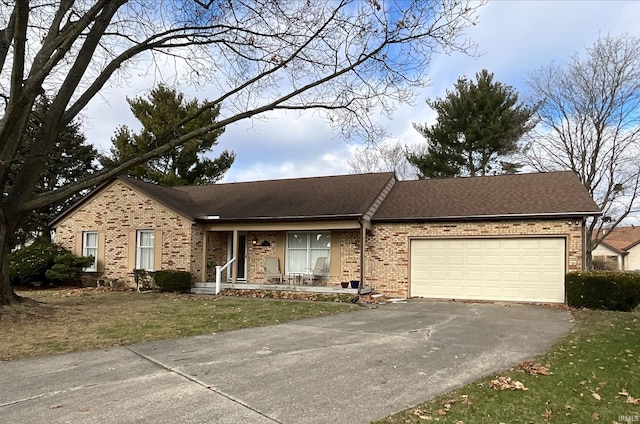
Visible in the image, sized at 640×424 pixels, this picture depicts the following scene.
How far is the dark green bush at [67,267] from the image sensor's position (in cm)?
1792

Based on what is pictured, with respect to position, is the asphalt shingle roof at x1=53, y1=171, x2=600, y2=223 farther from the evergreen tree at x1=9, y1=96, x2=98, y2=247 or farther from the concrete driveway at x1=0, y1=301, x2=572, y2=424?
the evergreen tree at x1=9, y1=96, x2=98, y2=247

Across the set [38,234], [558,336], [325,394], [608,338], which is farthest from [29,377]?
[38,234]

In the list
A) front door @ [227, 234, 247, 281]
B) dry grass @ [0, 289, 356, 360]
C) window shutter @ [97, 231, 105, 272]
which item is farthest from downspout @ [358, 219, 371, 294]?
window shutter @ [97, 231, 105, 272]

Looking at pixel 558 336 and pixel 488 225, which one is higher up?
pixel 488 225

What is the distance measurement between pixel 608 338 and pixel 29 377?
897cm

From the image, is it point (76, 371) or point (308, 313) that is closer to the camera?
point (76, 371)

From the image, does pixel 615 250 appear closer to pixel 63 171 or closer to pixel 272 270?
pixel 272 270

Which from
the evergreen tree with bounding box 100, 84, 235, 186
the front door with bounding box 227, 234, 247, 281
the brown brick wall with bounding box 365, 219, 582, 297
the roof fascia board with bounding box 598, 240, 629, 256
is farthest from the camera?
the roof fascia board with bounding box 598, 240, 629, 256

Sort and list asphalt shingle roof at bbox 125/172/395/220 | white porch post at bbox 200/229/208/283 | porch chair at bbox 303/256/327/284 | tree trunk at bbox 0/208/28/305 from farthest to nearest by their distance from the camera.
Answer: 1. white porch post at bbox 200/229/208/283
2. asphalt shingle roof at bbox 125/172/395/220
3. porch chair at bbox 303/256/327/284
4. tree trunk at bbox 0/208/28/305

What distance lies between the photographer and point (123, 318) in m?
10.7

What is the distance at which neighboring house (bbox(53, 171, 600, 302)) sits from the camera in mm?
14031

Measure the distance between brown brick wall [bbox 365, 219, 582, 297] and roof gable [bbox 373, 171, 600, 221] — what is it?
34cm

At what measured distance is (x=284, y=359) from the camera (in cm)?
677

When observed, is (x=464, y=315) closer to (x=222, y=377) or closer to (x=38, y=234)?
(x=222, y=377)
